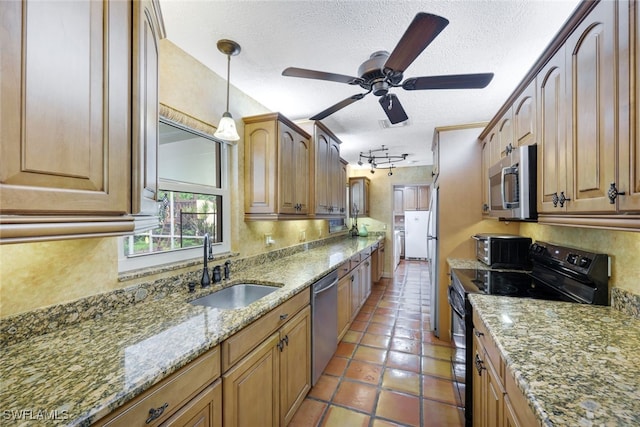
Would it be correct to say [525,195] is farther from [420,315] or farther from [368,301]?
[368,301]

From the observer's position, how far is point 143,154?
92cm

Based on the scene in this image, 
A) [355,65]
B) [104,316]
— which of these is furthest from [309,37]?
[104,316]

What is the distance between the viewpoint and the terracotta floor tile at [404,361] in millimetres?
2391

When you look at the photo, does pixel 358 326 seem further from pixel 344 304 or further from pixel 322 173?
pixel 322 173

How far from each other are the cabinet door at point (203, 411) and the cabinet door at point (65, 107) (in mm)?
746

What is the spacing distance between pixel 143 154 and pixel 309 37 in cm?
125

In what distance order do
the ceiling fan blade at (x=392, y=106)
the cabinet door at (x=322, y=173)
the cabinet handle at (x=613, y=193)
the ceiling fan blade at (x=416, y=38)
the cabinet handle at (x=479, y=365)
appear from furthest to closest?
the cabinet door at (x=322, y=173)
the ceiling fan blade at (x=392, y=106)
the cabinet handle at (x=479, y=365)
the ceiling fan blade at (x=416, y=38)
the cabinet handle at (x=613, y=193)

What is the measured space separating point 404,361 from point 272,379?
60.4 inches

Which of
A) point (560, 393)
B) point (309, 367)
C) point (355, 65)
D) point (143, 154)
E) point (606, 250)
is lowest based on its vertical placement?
point (309, 367)

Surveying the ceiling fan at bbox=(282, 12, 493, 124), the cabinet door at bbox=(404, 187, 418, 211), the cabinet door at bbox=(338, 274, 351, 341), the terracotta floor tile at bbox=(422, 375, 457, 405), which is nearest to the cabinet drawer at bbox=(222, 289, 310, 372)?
the cabinet door at bbox=(338, 274, 351, 341)

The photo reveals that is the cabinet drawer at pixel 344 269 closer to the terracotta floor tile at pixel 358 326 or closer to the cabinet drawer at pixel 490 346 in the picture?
the terracotta floor tile at pixel 358 326

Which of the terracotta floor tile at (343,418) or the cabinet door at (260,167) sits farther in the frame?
the cabinet door at (260,167)

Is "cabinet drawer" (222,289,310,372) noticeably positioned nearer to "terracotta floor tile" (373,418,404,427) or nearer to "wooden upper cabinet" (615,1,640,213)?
"terracotta floor tile" (373,418,404,427)

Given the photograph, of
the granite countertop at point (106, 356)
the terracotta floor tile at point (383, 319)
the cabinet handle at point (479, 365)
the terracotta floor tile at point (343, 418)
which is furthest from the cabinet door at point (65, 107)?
the terracotta floor tile at point (383, 319)
